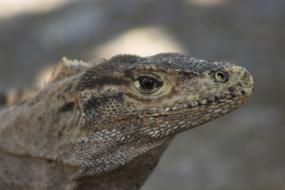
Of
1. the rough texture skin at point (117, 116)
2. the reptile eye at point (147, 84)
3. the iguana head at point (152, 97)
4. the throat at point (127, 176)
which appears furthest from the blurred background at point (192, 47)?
the reptile eye at point (147, 84)

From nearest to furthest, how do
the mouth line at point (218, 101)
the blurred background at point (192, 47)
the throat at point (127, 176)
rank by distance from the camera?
the mouth line at point (218, 101) → the throat at point (127, 176) → the blurred background at point (192, 47)

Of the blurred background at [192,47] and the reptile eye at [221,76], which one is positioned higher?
the blurred background at [192,47]

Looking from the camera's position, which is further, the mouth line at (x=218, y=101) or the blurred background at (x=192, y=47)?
the blurred background at (x=192, y=47)

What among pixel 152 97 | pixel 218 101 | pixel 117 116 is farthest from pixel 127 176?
pixel 218 101

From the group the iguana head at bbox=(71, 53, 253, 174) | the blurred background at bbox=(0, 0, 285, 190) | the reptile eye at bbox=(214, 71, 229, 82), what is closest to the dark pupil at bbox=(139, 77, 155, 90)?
the iguana head at bbox=(71, 53, 253, 174)

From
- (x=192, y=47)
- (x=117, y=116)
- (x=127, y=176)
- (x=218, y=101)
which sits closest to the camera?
(x=218, y=101)

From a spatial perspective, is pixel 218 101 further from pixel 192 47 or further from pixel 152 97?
pixel 192 47

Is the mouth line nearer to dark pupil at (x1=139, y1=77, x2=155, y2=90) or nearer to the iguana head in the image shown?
the iguana head

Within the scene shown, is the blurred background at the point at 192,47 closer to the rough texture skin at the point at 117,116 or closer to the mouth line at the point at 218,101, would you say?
the rough texture skin at the point at 117,116
